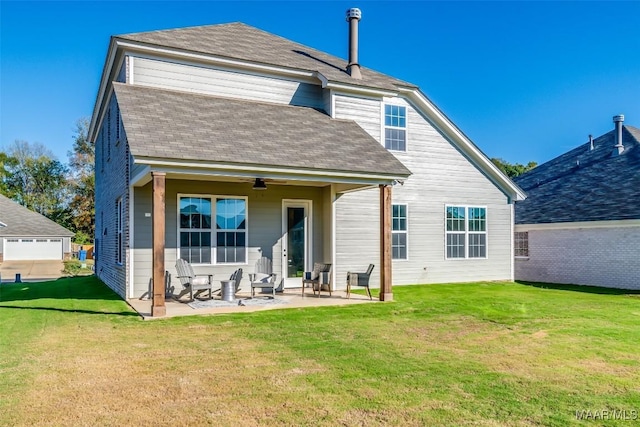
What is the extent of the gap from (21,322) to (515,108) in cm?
2513

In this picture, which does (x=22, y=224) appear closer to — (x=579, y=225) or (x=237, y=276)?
(x=237, y=276)

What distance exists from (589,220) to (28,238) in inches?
1571

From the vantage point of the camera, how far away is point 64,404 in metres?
4.17

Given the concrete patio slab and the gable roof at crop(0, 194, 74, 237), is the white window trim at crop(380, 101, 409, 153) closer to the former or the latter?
the concrete patio slab

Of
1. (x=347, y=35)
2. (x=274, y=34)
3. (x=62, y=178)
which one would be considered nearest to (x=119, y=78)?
(x=274, y=34)

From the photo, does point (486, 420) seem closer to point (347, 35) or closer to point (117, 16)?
point (347, 35)

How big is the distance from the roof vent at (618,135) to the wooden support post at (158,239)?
18.0 m

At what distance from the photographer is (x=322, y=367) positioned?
5367mm

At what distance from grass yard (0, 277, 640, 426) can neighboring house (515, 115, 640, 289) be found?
20.3ft

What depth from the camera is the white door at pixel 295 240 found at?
12.4 metres

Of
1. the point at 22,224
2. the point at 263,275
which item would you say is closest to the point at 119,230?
the point at 263,275

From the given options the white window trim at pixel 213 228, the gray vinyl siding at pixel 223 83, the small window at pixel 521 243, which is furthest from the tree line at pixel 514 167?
the white window trim at pixel 213 228

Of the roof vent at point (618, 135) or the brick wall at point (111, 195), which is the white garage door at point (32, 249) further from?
the roof vent at point (618, 135)

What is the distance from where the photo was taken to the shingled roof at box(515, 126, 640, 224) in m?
15.2
